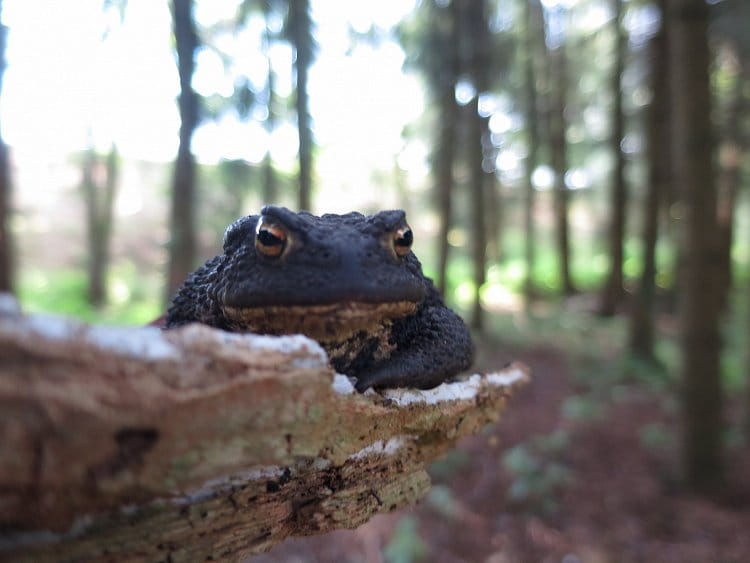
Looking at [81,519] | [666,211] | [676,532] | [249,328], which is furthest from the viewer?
[666,211]

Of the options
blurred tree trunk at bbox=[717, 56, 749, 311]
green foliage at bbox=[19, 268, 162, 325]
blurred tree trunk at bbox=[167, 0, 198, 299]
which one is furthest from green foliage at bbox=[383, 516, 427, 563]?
green foliage at bbox=[19, 268, 162, 325]

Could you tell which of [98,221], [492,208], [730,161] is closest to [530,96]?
[492,208]

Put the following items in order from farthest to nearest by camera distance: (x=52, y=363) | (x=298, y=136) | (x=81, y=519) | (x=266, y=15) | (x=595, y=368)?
(x=266, y=15), (x=595, y=368), (x=298, y=136), (x=81, y=519), (x=52, y=363)

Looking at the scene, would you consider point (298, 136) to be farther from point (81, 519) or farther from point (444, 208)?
point (81, 519)

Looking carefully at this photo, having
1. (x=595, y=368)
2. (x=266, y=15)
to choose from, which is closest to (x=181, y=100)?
(x=266, y=15)

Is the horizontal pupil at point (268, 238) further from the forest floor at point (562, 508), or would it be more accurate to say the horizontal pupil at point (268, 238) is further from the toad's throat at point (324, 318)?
the forest floor at point (562, 508)

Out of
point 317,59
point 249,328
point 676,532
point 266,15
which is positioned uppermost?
point 266,15

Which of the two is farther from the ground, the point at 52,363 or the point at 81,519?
the point at 52,363

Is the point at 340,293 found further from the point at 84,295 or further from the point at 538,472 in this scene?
the point at 84,295
